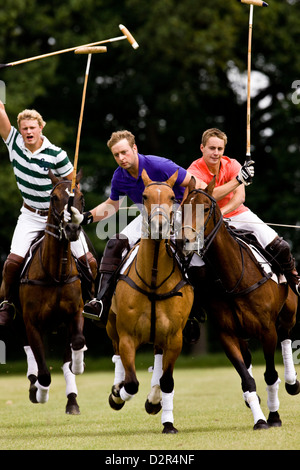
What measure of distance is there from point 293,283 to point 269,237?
59cm

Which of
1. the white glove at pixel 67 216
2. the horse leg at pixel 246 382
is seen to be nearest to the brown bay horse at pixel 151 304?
the horse leg at pixel 246 382

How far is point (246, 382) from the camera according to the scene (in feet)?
26.1

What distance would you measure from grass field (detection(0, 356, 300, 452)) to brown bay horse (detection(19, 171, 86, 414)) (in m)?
0.68

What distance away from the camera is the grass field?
7.12 metres

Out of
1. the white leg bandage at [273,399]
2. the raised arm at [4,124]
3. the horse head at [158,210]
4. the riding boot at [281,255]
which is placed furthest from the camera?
the raised arm at [4,124]

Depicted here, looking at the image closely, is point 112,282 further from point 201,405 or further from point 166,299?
point 201,405

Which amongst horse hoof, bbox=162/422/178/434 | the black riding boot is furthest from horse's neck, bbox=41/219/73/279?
horse hoof, bbox=162/422/178/434

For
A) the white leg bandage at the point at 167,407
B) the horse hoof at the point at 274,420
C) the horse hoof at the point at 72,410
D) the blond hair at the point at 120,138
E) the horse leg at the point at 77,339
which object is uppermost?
the blond hair at the point at 120,138

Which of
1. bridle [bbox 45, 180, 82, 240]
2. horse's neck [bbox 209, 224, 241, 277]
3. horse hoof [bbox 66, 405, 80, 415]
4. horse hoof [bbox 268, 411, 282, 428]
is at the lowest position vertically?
horse hoof [bbox 66, 405, 80, 415]

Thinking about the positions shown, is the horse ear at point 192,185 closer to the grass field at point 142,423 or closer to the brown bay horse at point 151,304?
the brown bay horse at point 151,304

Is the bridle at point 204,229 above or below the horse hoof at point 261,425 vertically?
above

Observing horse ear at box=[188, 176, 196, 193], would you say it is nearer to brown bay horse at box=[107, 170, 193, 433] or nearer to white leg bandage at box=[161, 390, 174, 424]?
brown bay horse at box=[107, 170, 193, 433]

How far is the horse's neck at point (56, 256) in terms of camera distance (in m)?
8.65
